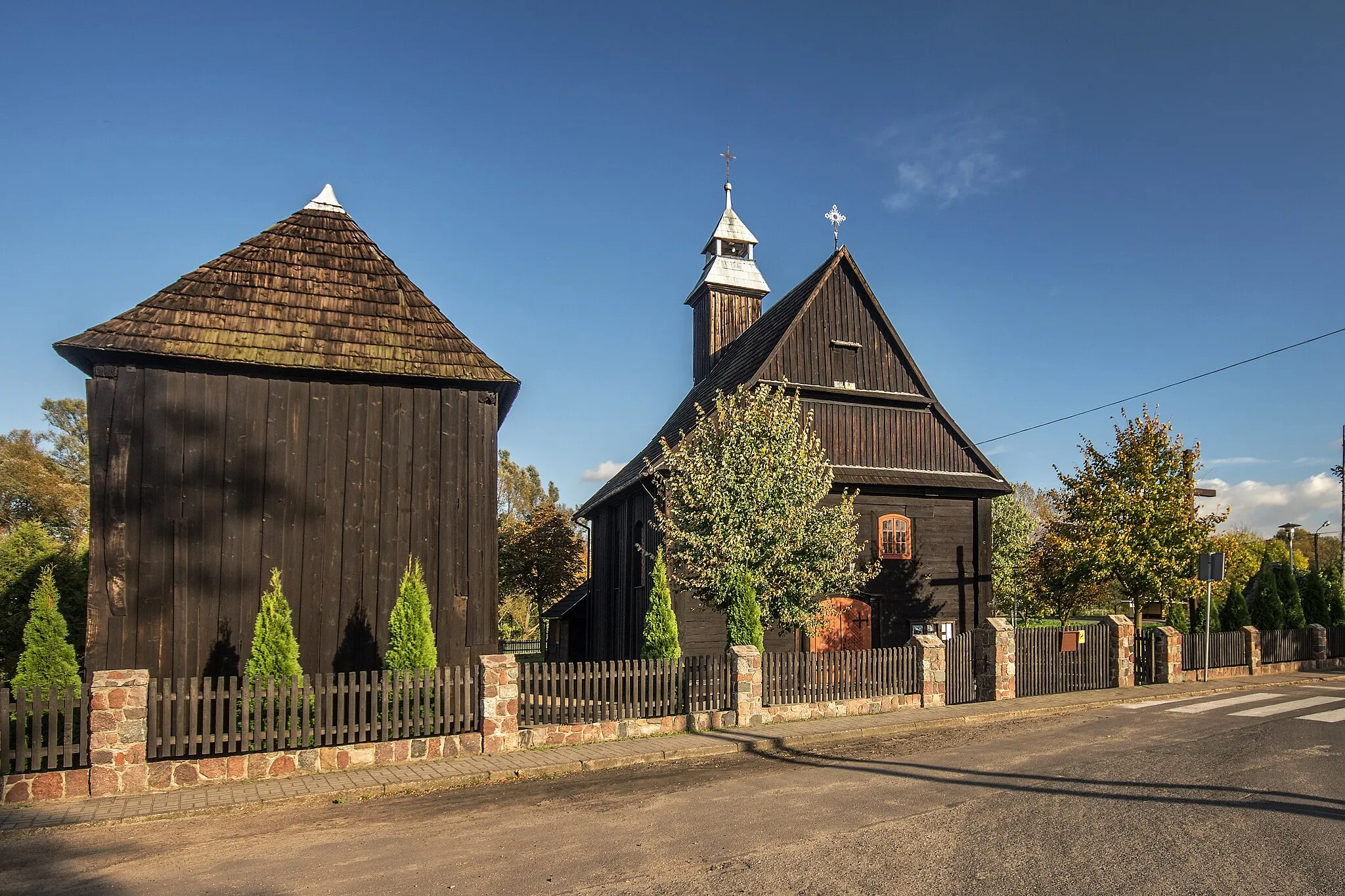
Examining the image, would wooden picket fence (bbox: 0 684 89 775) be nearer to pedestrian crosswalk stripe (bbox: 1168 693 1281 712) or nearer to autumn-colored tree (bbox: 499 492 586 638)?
pedestrian crosswalk stripe (bbox: 1168 693 1281 712)

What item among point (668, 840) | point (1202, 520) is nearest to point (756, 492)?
point (668, 840)

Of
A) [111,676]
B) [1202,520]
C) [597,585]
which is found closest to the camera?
[111,676]

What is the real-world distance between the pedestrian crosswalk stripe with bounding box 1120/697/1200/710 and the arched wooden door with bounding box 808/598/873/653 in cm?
620

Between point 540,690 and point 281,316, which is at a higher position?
point 281,316

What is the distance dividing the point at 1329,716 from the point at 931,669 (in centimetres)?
653

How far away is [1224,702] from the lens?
16.8m

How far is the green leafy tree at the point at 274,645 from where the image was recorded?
11672 millimetres

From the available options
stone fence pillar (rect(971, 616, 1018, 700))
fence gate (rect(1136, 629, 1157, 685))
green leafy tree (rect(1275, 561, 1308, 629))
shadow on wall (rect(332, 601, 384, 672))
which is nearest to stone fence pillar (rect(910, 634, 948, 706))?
stone fence pillar (rect(971, 616, 1018, 700))

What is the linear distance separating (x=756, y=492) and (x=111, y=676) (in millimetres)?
9896

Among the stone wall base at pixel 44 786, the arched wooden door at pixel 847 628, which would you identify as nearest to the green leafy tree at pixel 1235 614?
the arched wooden door at pixel 847 628

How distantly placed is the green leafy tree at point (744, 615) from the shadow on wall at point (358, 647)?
19.6 feet

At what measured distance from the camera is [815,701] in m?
15.3

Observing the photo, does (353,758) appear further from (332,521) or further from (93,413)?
(93,413)

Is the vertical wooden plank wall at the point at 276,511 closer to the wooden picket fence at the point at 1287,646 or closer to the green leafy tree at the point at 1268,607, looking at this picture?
the wooden picket fence at the point at 1287,646
